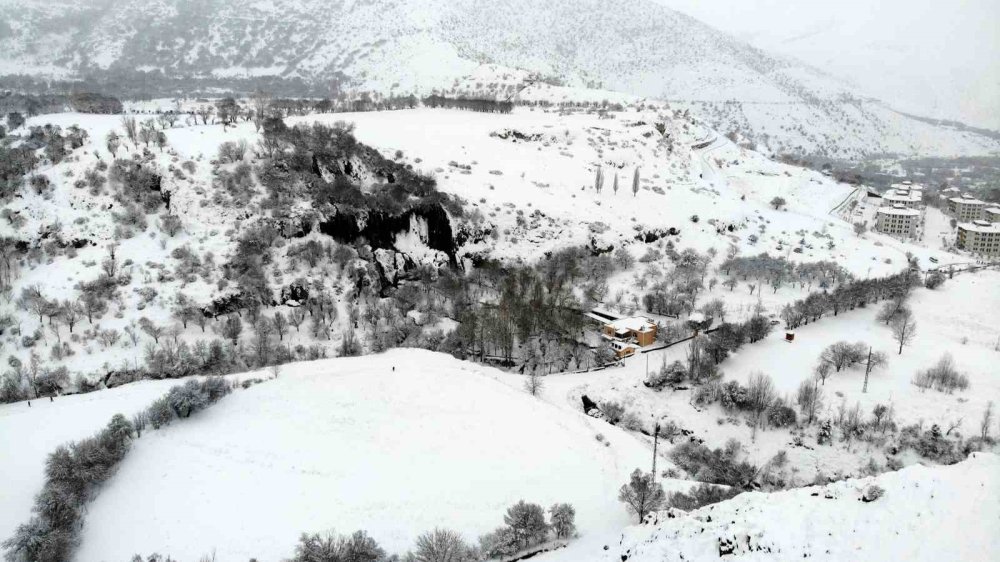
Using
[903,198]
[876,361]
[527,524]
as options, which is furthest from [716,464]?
[903,198]

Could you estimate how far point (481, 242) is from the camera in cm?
6153

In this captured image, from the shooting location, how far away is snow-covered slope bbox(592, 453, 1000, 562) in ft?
49.9

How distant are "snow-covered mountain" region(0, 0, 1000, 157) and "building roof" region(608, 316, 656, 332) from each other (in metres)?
104

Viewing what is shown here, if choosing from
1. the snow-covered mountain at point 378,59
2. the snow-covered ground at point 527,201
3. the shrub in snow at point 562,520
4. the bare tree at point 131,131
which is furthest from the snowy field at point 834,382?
the snow-covered mountain at point 378,59

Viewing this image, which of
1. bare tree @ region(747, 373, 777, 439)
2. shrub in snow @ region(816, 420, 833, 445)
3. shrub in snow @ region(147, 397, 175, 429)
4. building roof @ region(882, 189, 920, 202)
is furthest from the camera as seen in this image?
building roof @ region(882, 189, 920, 202)

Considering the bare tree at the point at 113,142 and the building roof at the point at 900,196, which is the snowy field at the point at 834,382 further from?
the building roof at the point at 900,196

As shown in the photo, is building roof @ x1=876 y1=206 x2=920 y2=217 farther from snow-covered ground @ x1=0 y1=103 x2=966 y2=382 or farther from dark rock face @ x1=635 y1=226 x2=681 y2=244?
→ dark rock face @ x1=635 y1=226 x2=681 y2=244

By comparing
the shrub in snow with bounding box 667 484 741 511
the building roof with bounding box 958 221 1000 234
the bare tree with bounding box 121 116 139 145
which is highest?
the bare tree with bounding box 121 116 139 145

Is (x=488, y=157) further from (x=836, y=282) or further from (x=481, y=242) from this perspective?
(x=836, y=282)

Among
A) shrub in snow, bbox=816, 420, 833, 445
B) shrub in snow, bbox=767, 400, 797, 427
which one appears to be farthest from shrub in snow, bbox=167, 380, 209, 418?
shrub in snow, bbox=816, 420, 833, 445

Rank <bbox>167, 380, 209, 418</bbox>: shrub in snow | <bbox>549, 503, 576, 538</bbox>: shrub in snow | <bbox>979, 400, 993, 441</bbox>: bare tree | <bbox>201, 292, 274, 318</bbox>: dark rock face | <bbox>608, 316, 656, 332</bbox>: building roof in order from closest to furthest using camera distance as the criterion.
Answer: <bbox>549, 503, 576, 538</bbox>: shrub in snow, <bbox>167, 380, 209, 418</bbox>: shrub in snow, <bbox>979, 400, 993, 441</bbox>: bare tree, <bbox>201, 292, 274, 318</bbox>: dark rock face, <bbox>608, 316, 656, 332</bbox>: building roof

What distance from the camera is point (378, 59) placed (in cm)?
15962

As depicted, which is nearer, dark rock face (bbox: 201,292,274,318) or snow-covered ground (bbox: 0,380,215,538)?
snow-covered ground (bbox: 0,380,215,538)

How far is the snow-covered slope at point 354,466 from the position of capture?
23.8 meters
